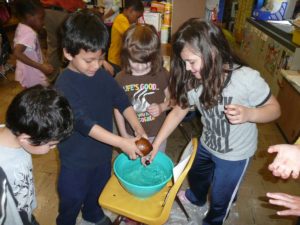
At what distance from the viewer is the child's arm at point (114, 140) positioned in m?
0.92

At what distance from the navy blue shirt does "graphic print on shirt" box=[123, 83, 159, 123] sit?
0.16m

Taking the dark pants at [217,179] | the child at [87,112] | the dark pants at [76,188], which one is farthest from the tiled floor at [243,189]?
the child at [87,112]

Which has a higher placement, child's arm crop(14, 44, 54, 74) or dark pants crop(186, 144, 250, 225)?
child's arm crop(14, 44, 54, 74)

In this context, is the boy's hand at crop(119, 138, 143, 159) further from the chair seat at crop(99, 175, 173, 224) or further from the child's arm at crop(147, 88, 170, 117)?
the child's arm at crop(147, 88, 170, 117)

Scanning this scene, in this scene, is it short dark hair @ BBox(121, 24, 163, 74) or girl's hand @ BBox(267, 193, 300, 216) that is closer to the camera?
girl's hand @ BBox(267, 193, 300, 216)

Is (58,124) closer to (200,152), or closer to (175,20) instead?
(200,152)

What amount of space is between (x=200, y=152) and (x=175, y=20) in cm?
102

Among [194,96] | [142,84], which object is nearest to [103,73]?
[142,84]

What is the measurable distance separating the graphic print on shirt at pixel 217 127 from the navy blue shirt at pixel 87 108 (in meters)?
0.36

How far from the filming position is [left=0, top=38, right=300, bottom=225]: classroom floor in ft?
4.94

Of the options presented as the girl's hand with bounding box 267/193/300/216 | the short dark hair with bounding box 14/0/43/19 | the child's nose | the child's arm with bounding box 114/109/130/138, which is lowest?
the child's arm with bounding box 114/109/130/138

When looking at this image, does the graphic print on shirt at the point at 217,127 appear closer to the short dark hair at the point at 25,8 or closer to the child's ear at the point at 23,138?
the child's ear at the point at 23,138

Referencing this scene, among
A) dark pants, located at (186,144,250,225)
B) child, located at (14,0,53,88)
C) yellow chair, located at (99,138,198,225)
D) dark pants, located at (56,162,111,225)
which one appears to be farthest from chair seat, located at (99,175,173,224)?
child, located at (14,0,53,88)

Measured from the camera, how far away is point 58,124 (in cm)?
73
